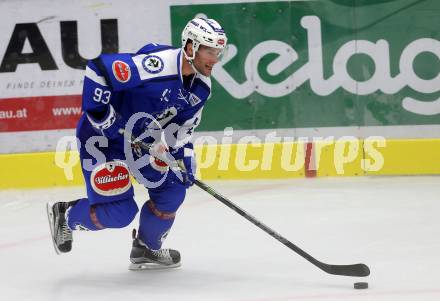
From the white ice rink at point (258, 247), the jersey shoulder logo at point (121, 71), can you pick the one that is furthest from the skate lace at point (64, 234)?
the jersey shoulder logo at point (121, 71)

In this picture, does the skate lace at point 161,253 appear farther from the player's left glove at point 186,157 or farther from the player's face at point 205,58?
the player's face at point 205,58

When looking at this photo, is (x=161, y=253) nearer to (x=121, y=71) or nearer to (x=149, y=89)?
(x=149, y=89)

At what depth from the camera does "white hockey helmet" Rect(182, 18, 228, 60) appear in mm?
3842

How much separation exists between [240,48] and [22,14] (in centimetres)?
156

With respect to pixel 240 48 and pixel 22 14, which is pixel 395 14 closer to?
pixel 240 48

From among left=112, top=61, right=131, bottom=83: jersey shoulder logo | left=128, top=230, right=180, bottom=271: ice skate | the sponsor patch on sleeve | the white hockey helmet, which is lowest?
left=128, top=230, right=180, bottom=271: ice skate

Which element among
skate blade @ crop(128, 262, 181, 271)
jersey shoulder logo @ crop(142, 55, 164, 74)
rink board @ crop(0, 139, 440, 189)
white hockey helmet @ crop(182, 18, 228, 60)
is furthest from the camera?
rink board @ crop(0, 139, 440, 189)

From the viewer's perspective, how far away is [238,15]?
6.70 m

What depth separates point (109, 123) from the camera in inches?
154

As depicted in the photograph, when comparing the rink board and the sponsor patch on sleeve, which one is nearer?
the sponsor patch on sleeve

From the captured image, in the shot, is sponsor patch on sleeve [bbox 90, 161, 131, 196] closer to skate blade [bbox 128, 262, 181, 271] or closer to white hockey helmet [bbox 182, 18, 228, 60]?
skate blade [bbox 128, 262, 181, 271]

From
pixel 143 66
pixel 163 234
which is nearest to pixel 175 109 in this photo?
pixel 143 66

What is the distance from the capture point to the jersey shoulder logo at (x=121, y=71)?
392cm

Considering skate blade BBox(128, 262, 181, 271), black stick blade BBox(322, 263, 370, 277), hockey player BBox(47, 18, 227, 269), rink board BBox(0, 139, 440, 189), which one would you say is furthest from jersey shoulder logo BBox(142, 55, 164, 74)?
rink board BBox(0, 139, 440, 189)
